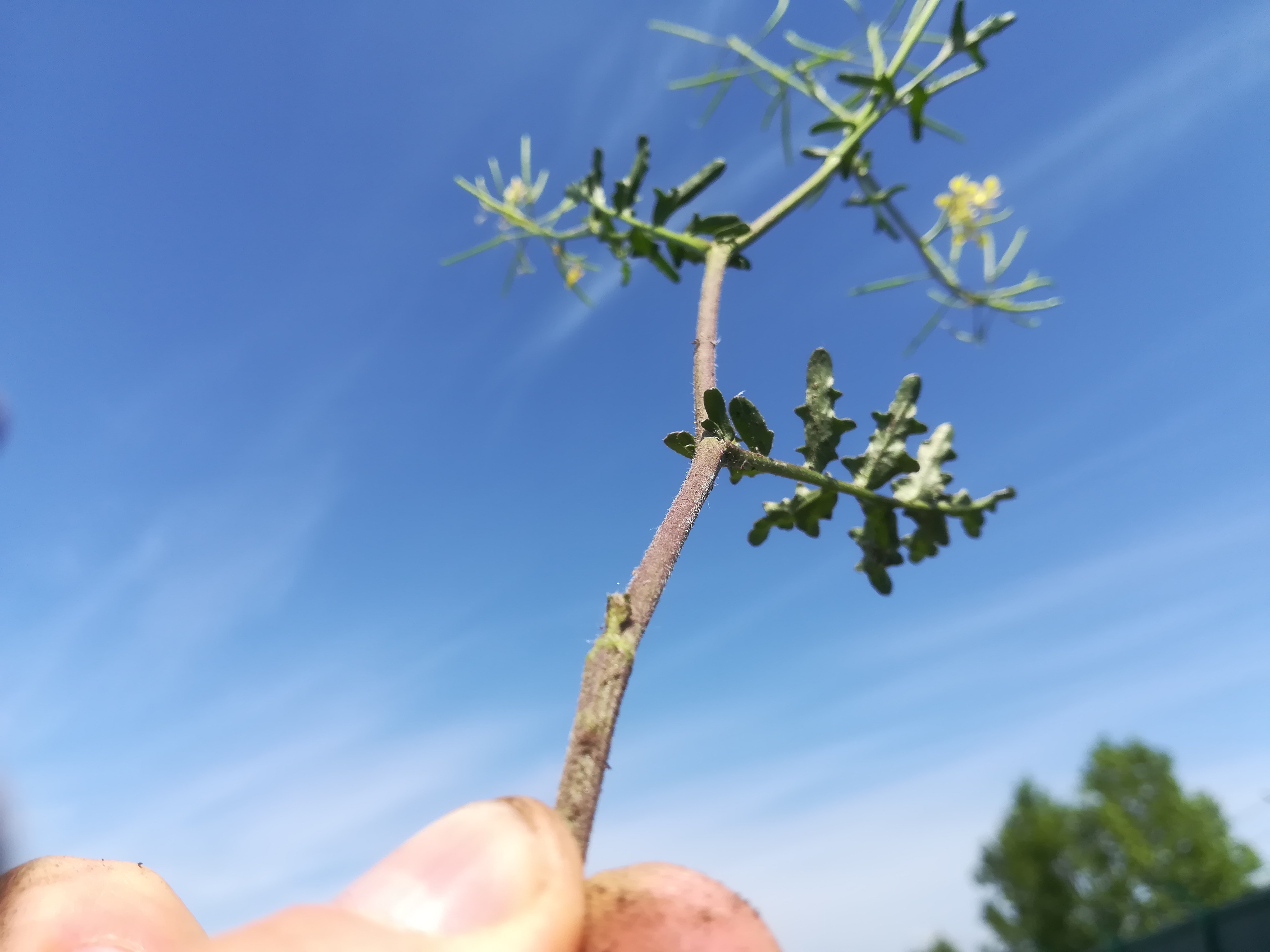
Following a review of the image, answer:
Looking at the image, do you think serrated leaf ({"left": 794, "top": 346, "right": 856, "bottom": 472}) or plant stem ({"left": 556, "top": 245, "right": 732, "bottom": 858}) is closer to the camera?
plant stem ({"left": 556, "top": 245, "right": 732, "bottom": 858})

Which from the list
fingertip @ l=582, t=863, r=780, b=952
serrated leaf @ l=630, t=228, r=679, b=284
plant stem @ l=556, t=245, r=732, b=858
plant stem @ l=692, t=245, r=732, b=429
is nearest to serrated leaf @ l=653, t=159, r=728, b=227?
serrated leaf @ l=630, t=228, r=679, b=284

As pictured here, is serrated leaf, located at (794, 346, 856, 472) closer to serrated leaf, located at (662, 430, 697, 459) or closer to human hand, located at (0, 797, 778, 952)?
serrated leaf, located at (662, 430, 697, 459)

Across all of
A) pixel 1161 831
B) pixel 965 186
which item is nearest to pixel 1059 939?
pixel 1161 831

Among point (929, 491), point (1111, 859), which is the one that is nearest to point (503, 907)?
point (929, 491)

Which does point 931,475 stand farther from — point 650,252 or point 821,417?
point 650,252

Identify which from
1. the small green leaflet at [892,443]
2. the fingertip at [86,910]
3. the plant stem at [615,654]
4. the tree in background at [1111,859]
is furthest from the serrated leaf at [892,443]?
the tree in background at [1111,859]

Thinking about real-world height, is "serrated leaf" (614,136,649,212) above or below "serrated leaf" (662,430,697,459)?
above

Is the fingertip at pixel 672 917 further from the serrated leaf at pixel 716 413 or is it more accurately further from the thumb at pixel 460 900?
the serrated leaf at pixel 716 413
